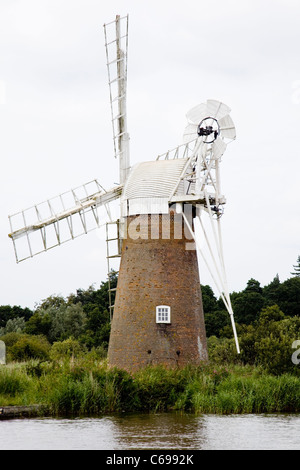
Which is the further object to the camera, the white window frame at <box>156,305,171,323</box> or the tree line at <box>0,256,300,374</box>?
the tree line at <box>0,256,300,374</box>

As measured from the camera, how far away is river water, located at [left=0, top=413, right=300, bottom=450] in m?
15.5

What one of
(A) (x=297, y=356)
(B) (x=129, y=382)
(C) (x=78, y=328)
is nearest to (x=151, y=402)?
(B) (x=129, y=382)

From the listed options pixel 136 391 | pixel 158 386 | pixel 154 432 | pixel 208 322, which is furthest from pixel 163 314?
pixel 208 322

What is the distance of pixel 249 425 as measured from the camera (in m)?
18.0

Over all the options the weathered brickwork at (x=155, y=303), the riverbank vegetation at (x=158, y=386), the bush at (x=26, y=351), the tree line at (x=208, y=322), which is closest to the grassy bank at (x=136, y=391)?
the riverbank vegetation at (x=158, y=386)

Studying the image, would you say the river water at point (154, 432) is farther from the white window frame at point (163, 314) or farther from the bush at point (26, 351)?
the bush at point (26, 351)

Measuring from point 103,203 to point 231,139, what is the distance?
16.6 ft

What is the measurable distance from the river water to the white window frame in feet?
15.0

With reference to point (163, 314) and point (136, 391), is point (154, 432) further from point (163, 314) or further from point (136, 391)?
point (163, 314)

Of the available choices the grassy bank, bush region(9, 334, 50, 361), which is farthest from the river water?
bush region(9, 334, 50, 361)

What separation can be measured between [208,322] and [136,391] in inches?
945

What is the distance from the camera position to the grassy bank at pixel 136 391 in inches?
787

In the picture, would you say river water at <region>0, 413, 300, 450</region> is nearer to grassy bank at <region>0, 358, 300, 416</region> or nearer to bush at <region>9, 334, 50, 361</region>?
grassy bank at <region>0, 358, 300, 416</region>
